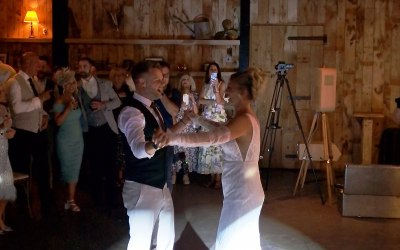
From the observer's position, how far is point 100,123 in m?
6.10

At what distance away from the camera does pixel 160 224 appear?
351 centimetres

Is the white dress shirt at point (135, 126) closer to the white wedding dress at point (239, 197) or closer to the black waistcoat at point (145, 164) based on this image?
the black waistcoat at point (145, 164)

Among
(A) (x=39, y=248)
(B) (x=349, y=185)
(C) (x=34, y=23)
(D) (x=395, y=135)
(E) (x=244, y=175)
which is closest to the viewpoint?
(E) (x=244, y=175)

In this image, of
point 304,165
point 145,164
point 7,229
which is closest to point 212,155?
point 304,165

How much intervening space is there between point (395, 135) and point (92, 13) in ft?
15.9

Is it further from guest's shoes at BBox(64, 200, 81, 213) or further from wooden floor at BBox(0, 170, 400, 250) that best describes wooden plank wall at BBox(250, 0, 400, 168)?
guest's shoes at BBox(64, 200, 81, 213)

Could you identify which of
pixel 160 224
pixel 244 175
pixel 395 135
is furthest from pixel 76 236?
pixel 395 135

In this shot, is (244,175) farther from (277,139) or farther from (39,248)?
(277,139)

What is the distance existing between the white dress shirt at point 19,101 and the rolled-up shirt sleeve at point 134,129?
2.41 metres

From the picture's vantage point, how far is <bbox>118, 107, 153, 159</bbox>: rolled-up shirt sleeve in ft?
10.4

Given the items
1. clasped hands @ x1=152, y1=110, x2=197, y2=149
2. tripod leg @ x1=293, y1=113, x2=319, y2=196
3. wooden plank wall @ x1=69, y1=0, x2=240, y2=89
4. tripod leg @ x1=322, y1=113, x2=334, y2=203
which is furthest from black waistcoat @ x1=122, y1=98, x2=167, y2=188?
wooden plank wall @ x1=69, y1=0, x2=240, y2=89

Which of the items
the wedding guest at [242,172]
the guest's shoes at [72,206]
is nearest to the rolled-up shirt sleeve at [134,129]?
the wedding guest at [242,172]

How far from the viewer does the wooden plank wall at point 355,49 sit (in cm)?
836

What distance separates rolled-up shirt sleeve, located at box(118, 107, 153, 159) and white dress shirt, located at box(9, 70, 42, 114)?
94.8 inches
